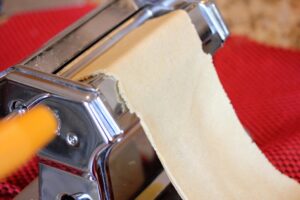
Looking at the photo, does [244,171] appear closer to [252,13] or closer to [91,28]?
[91,28]

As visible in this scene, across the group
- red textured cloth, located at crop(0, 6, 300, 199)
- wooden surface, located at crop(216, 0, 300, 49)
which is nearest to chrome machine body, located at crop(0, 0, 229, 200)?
red textured cloth, located at crop(0, 6, 300, 199)

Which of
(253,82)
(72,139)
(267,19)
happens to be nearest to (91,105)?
(72,139)

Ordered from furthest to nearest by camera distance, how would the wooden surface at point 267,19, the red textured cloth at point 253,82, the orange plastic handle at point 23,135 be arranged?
1. the wooden surface at point 267,19
2. the red textured cloth at point 253,82
3. the orange plastic handle at point 23,135

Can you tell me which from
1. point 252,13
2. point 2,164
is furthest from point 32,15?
point 2,164

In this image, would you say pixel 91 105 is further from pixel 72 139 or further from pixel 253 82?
pixel 253 82

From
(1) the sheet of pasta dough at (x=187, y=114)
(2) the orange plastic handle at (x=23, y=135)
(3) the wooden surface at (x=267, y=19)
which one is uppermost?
(2) the orange plastic handle at (x=23, y=135)

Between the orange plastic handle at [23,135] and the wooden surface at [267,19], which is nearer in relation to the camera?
the orange plastic handle at [23,135]

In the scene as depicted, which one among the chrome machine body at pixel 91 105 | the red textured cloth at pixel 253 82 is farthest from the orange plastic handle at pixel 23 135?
the red textured cloth at pixel 253 82

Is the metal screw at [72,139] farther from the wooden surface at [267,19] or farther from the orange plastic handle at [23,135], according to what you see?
the wooden surface at [267,19]
